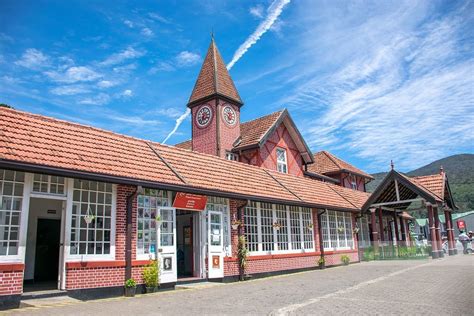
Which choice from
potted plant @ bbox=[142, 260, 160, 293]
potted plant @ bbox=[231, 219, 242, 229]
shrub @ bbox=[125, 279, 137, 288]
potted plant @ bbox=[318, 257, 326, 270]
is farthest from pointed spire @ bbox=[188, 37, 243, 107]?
shrub @ bbox=[125, 279, 137, 288]

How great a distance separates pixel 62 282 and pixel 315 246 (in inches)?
478

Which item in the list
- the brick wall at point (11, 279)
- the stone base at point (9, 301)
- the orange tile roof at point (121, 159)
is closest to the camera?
the stone base at point (9, 301)

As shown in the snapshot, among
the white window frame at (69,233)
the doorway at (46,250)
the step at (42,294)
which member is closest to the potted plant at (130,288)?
the white window frame at (69,233)

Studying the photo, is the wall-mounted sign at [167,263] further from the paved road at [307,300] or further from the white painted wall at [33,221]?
the white painted wall at [33,221]

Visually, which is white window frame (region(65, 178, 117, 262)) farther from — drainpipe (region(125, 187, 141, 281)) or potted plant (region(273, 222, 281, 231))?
potted plant (region(273, 222, 281, 231))

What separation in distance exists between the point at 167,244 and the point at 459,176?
476 ft

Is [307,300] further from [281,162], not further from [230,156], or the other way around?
[281,162]

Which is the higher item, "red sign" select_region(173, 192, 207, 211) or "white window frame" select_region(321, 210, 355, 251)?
"red sign" select_region(173, 192, 207, 211)

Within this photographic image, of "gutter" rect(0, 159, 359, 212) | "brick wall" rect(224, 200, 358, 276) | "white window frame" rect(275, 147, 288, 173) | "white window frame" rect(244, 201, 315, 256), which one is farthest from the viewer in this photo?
"white window frame" rect(275, 147, 288, 173)

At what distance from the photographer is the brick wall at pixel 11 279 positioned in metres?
8.25

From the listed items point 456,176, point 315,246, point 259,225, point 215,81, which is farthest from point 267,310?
point 456,176

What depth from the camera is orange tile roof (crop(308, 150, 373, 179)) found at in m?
31.9

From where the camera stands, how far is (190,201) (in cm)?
1268

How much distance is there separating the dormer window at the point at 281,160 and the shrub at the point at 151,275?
45.1ft
